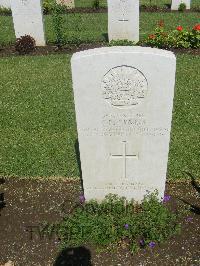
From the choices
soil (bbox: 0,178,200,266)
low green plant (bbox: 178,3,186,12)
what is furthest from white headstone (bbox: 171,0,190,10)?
soil (bbox: 0,178,200,266)

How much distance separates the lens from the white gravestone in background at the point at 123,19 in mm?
11492

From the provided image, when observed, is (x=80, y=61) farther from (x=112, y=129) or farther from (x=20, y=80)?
(x=20, y=80)

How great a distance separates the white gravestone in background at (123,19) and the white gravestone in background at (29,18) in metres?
2.40

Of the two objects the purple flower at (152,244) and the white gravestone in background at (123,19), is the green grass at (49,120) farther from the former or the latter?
the white gravestone in background at (123,19)

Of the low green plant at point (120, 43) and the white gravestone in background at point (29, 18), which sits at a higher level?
the white gravestone in background at point (29, 18)

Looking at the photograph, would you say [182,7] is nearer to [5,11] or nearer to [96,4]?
[96,4]

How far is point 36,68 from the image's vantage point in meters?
10.4

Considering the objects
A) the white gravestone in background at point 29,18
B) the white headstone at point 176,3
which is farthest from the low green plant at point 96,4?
the white gravestone in background at point 29,18

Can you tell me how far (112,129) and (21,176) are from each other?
2.16 metres

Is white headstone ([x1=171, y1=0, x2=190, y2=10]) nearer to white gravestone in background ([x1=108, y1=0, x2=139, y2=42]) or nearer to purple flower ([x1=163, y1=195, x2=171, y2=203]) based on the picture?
white gravestone in background ([x1=108, y1=0, x2=139, y2=42])

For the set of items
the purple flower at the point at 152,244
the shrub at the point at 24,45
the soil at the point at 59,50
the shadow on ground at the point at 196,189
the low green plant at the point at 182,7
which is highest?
the low green plant at the point at 182,7

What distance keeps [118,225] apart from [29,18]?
9612 mm

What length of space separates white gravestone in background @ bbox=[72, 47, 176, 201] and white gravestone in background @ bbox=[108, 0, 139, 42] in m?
8.41

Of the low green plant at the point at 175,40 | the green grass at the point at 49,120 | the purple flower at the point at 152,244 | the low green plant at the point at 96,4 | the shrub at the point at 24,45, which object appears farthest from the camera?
the low green plant at the point at 96,4
